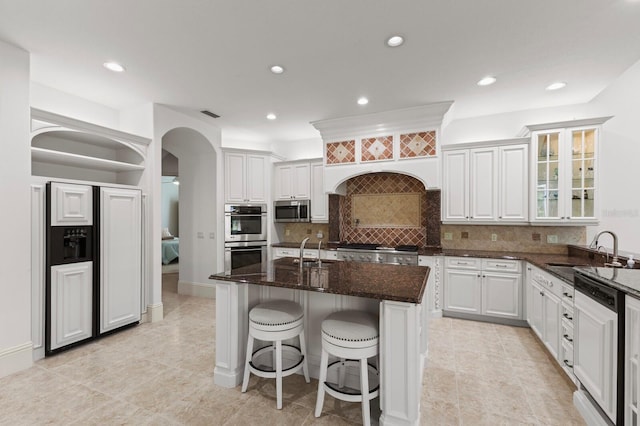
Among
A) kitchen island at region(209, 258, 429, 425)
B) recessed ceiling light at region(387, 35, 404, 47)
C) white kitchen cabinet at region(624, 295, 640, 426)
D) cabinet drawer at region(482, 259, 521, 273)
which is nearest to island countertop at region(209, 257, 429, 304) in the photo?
kitchen island at region(209, 258, 429, 425)

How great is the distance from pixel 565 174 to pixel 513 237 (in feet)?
3.33

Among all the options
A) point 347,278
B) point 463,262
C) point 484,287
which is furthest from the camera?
point 463,262

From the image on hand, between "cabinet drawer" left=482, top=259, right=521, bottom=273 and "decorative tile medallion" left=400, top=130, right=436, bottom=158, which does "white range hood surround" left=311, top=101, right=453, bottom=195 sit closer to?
"decorative tile medallion" left=400, top=130, right=436, bottom=158

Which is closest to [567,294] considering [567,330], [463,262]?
[567,330]

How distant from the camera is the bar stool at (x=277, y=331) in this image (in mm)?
1980

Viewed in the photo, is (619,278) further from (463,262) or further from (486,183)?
(486,183)

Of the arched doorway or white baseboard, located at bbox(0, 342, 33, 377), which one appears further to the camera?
the arched doorway

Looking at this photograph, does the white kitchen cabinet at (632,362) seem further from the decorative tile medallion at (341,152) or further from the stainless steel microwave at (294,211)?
the stainless steel microwave at (294,211)

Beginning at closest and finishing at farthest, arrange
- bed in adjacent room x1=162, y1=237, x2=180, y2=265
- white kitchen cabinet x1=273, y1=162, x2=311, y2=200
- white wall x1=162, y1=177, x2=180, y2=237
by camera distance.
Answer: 1. white kitchen cabinet x1=273, y1=162, x2=311, y2=200
2. bed in adjacent room x1=162, y1=237, x2=180, y2=265
3. white wall x1=162, y1=177, x2=180, y2=237

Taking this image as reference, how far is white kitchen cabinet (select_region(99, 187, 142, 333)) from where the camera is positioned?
3058 millimetres

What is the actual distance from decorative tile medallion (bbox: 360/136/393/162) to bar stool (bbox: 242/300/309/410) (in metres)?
2.70

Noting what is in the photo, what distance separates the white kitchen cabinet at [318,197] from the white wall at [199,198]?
1545 millimetres

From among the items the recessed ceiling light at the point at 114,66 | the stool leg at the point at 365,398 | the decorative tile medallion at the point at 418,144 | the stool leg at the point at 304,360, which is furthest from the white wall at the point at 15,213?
the decorative tile medallion at the point at 418,144

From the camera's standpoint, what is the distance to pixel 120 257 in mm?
3217
